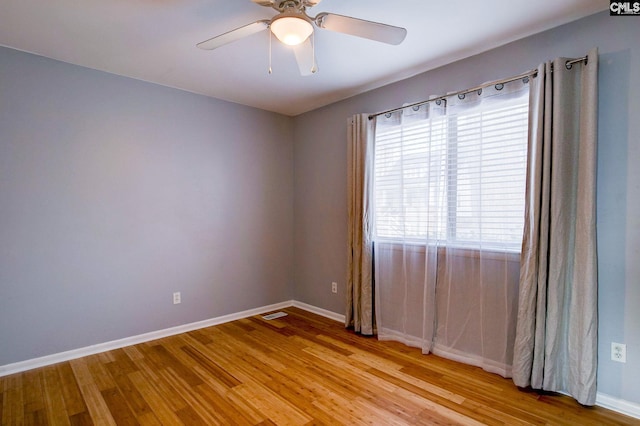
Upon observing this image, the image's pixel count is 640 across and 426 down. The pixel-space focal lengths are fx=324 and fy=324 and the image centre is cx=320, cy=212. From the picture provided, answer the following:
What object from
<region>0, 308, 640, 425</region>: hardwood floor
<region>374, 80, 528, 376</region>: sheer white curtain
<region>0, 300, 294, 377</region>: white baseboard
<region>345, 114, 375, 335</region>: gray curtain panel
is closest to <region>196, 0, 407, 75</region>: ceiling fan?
<region>374, 80, 528, 376</region>: sheer white curtain

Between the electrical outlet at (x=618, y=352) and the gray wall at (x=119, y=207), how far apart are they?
319 centimetres

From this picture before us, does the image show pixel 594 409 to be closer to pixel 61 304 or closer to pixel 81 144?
pixel 61 304

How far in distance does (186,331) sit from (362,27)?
10.4 feet

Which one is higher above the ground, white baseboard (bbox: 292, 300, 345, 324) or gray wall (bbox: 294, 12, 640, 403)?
gray wall (bbox: 294, 12, 640, 403)

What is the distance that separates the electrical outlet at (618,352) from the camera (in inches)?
76.4

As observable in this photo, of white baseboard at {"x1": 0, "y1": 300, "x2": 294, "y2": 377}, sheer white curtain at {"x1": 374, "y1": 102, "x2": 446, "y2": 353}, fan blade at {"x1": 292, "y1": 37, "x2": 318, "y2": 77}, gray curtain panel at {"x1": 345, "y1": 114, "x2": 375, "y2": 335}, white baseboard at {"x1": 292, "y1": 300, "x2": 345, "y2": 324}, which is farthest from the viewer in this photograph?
white baseboard at {"x1": 292, "y1": 300, "x2": 345, "y2": 324}

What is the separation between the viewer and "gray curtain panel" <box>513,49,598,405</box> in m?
1.97

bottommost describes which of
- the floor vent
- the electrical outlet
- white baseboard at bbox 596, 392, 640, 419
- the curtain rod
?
the floor vent

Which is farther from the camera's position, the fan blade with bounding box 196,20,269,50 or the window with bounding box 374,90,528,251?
the window with bounding box 374,90,528,251

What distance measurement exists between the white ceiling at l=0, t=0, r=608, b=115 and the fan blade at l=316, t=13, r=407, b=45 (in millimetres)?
306

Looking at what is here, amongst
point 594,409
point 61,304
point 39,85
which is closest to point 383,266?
point 594,409

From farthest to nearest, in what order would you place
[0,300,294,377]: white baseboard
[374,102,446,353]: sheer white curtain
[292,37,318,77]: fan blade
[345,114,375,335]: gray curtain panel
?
[345,114,375,335]: gray curtain panel < [374,102,446,353]: sheer white curtain < [0,300,294,377]: white baseboard < [292,37,318,77]: fan blade

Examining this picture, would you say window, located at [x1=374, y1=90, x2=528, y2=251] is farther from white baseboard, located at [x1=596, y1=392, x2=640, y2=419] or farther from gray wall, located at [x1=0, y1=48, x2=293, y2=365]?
Answer: gray wall, located at [x1=0, y1=48, x2=293, y2=365]

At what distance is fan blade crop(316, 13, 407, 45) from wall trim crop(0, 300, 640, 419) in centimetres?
250
